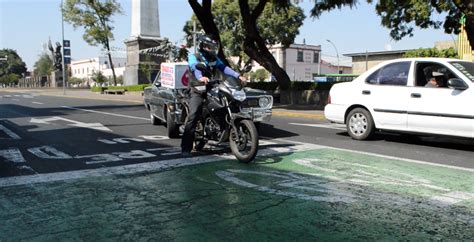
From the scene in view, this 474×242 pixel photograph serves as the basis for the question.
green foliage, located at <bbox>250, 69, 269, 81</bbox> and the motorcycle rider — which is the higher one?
green foliage, located at <bbox>250, 69, 269, 81</bbox>

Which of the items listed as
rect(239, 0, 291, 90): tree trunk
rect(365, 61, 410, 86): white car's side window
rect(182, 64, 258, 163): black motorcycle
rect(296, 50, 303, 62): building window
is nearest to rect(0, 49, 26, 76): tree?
rect(296, 50, 303, 62): building window

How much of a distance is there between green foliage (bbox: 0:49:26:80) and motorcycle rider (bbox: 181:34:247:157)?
13803 centimetres

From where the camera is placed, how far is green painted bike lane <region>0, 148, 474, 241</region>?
13.3 ft

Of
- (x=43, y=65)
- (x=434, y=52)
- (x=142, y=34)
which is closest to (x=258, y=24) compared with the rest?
(x=142, y=34)

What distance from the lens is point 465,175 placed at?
631cm

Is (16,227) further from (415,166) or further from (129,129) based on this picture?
(129,129)

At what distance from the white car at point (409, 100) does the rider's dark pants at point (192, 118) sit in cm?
371

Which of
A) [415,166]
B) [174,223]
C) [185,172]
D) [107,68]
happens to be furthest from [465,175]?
[107,68]

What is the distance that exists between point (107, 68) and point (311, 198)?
375 feet

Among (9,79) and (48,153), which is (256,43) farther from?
(9,79)

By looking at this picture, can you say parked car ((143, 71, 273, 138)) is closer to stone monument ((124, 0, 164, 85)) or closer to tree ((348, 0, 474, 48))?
tree ((348, 0, 474, 48))

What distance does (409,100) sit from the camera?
8773 mm

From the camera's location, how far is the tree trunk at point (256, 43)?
2089cm

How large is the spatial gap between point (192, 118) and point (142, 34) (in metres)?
30.3
